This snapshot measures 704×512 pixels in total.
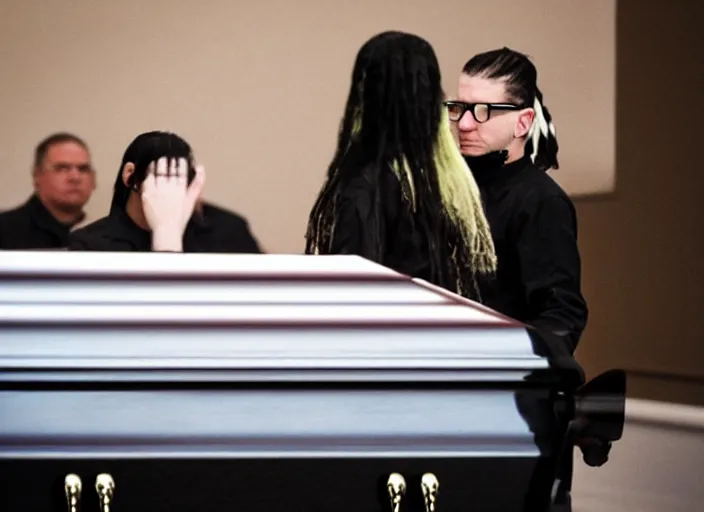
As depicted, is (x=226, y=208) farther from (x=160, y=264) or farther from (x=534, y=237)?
(x=534, y=237)

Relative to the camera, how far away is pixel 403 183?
6.41ft

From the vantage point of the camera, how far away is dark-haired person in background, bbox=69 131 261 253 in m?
1.83

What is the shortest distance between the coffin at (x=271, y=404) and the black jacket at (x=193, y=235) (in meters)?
0.38

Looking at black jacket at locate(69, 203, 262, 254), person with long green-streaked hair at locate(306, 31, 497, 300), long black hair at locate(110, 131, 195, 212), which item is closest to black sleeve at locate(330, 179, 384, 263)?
person with long green-streaked hair at locate(306, 31, 497, 300)

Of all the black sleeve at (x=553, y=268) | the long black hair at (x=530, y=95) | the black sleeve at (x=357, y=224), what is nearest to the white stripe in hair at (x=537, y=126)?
the long black hair at (x=530, y=95)

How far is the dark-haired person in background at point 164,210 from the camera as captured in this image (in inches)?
71.9

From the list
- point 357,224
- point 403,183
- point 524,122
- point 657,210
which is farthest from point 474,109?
point 657,210

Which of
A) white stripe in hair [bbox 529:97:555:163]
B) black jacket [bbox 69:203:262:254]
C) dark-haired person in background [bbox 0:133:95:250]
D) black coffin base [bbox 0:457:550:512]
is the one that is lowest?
black coffin base [bbox 0:457:550:512]

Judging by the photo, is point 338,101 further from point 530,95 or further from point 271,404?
point 271,404

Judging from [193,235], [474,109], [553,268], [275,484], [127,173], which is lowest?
[275,484]

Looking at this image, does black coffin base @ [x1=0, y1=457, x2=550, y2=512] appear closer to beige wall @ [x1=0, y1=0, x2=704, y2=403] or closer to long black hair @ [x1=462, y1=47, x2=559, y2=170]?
beige wall @ [x1=0, y1=0, x2=704, y2=403]

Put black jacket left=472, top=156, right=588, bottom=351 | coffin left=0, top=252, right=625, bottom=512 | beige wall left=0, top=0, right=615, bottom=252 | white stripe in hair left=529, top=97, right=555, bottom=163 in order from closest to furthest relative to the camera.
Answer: coffin left=0, top=252, right=625, bottom=512 < beige wall left=0, top=0, right=615, bottom=252 < black jacket left=472, top=156, right=588, bottom=351 < white stripe in hair left=529, top=97, right=555, bottom=163

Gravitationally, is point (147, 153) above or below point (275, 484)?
above

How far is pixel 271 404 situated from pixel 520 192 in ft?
3.20
